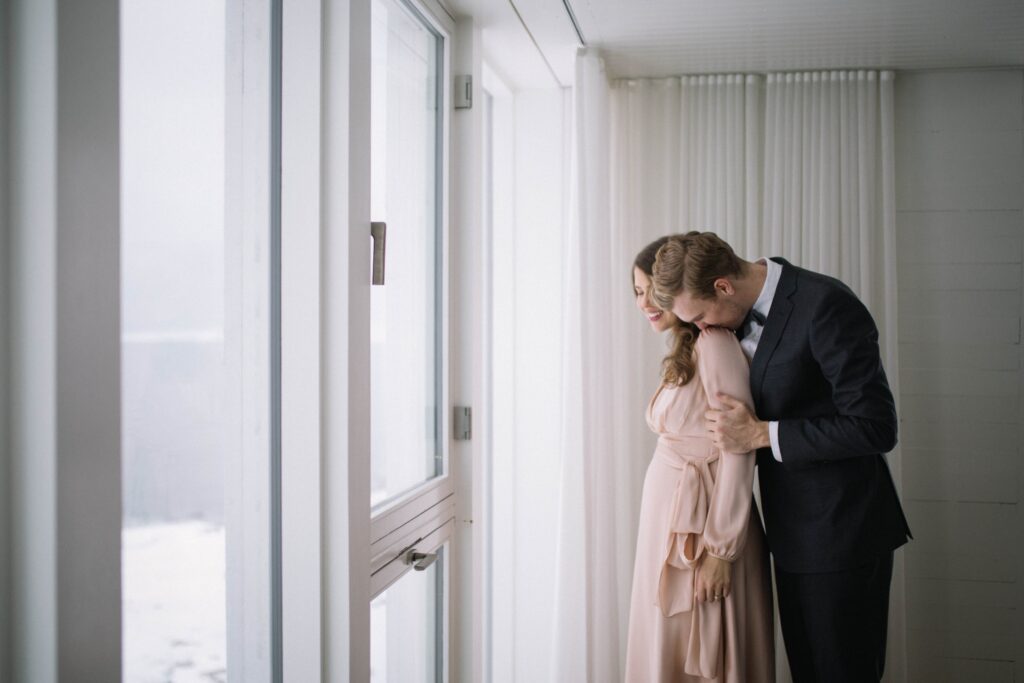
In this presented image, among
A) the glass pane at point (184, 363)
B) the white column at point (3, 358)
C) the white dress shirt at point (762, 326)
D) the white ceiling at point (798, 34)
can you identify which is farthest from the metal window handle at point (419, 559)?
the white ceiling at point (798, 34)

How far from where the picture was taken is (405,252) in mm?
1796

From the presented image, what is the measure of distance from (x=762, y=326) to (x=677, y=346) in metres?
0.27

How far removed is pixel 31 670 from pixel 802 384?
1.70m

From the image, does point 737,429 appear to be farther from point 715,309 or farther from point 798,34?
point 798,34

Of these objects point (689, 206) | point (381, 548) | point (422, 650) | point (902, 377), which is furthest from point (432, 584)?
point (902, 377)

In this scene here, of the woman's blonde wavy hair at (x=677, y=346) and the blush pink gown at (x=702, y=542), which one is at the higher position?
the woman's blonde wavy hair at (x=677, y=346)

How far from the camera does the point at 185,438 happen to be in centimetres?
115

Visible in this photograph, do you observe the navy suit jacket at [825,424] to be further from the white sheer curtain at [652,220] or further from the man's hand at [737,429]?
the white sheer curtain at [652,220]

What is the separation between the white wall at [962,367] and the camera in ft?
9.12

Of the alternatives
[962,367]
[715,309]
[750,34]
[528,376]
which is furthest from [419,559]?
[962,367]

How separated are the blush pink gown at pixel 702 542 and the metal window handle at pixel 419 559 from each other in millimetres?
691

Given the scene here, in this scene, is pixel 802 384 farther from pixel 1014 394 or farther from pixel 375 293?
pixel 1014 394

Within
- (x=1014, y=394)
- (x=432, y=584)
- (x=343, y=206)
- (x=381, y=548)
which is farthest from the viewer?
(x=1014, y=394)

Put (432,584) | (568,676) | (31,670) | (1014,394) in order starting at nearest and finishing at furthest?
(31,670) → (432,584) → (568,676) → (1014,394)
